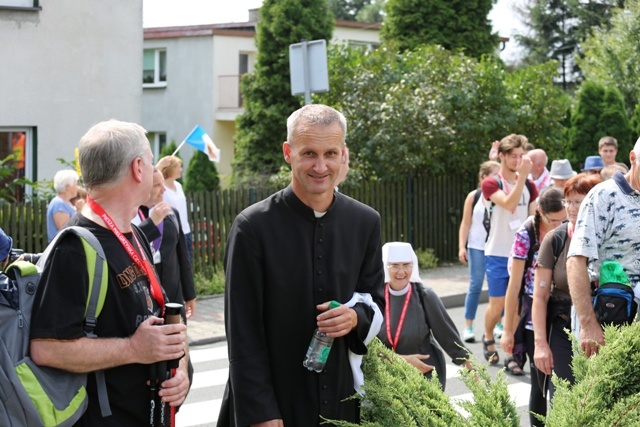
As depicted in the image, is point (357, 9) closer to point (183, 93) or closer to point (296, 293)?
point (183, 93)

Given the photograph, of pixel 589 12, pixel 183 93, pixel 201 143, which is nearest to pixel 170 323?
pixel 201 143

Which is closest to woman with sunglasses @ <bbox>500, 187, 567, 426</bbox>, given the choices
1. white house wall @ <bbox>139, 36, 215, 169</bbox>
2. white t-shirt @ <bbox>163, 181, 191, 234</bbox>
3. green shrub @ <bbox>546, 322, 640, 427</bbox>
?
green shrub @ <bbox>546, 322, 640, 427</bbox>

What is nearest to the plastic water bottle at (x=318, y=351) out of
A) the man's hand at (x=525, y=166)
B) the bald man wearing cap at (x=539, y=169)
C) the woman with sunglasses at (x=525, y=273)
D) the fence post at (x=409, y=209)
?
the woman with sunglasses at (x=525, y=273)

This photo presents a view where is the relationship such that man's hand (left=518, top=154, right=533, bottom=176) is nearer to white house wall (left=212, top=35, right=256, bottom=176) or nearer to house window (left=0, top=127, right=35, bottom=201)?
house window (left=0, top=127, right=35, bottom=201)

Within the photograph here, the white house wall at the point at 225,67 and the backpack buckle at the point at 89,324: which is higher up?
the white house wall at the point at 225,67

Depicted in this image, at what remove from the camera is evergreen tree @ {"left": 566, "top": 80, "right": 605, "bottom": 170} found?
88.1 feet

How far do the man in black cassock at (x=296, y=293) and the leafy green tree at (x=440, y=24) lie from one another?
92.0ft

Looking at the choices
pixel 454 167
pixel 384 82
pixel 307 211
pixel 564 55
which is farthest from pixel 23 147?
pixel 564 55

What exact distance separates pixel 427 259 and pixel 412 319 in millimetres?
11237

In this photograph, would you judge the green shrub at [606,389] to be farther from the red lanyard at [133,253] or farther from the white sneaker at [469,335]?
the white sneaker at [469,335]

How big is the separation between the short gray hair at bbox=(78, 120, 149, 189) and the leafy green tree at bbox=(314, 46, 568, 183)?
13665 mm

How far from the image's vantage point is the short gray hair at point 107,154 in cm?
357

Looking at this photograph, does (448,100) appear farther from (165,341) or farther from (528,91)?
(165,341)

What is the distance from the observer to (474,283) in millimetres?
11047
